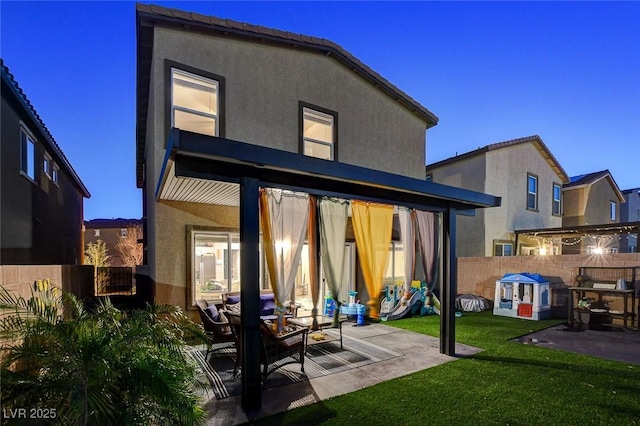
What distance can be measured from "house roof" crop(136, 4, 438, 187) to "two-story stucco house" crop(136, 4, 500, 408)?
0.03 m

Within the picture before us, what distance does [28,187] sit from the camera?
8898 mm

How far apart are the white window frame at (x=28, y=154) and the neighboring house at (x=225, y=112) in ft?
9.31

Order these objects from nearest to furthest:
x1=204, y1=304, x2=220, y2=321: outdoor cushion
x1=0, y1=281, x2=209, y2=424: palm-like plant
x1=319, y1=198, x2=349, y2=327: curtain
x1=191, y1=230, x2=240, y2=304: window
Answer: x1=0, y1=281, x2=209, y2=424: palm-like plant → x1=204, y1=304, x2=220, y2=321: outdoor cushion → x1=319, y1=198, x2=349, y2=327: curtain → x1=191, y1=230, x2=240, y2=304: window

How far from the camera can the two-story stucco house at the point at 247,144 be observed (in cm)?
418

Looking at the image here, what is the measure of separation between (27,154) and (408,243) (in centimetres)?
1061

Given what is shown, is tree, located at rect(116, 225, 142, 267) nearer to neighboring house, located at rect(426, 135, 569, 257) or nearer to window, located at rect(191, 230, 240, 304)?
window, located at rect(191, 230, 240, 304)

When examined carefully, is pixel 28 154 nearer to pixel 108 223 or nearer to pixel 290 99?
pixel 290 99

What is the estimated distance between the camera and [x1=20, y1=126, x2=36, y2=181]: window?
851cm

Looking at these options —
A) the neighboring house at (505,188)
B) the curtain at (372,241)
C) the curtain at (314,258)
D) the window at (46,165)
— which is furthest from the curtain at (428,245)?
the window at (46,165)

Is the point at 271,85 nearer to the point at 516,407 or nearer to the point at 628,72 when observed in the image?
the point at 516,407

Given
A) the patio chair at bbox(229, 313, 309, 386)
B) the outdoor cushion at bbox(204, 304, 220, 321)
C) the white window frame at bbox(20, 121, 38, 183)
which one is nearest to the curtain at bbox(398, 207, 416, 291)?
the patio chair at bbox(229, 313, 309, 386)

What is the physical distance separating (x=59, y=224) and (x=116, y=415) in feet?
42.9

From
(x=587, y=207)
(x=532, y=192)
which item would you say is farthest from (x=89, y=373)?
(x=587, y=207)

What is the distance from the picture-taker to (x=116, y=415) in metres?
2.55
